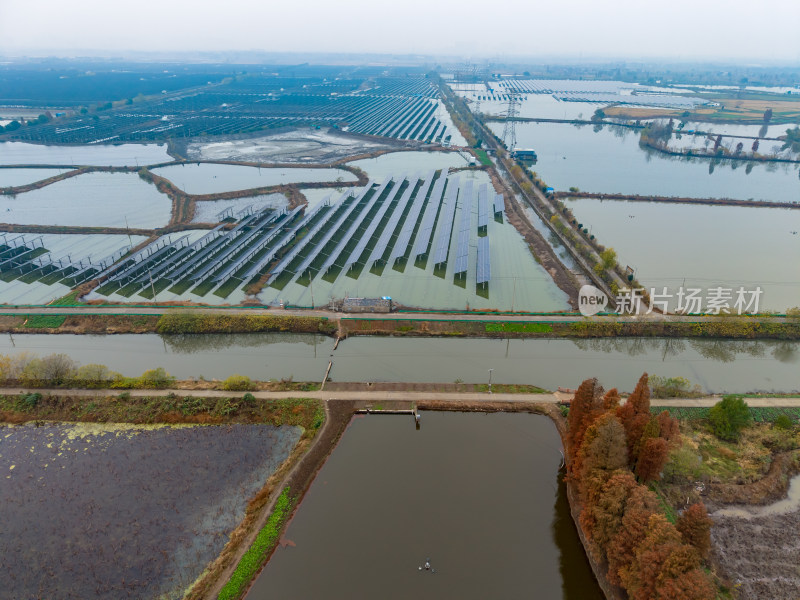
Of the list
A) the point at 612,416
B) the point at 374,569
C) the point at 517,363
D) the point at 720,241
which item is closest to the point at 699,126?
the point at 720,241

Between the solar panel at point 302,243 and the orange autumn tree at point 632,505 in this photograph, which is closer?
the orange autumn tree at point 632,505

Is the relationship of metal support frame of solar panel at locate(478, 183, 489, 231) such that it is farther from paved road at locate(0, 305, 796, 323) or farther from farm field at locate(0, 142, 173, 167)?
farm field at locate(0, 142, 173, 167)

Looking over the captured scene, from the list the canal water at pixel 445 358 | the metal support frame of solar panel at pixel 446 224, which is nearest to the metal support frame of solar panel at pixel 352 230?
the metal support frame of solar panel at pixel 446 224

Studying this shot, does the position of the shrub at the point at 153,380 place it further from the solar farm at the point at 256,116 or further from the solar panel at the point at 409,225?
the solar farm at the point at 256,116

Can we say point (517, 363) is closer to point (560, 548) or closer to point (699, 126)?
point (560, 548)

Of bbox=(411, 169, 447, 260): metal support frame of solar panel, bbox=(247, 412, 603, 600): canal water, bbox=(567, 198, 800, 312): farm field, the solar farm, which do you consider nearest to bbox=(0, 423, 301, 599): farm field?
bbox=(247, 412, 603, 600): canal water

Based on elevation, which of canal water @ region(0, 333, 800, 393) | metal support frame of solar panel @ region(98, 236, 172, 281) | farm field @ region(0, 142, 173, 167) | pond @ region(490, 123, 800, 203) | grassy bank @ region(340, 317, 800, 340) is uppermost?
farm field @ region(0, 142, 173, 167)

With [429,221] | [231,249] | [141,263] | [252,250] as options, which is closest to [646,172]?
[429,221]
